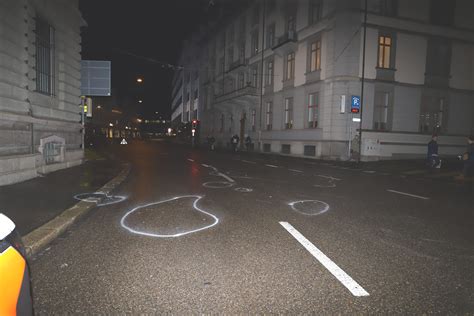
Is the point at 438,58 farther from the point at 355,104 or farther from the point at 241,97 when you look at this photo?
the point at 241,97

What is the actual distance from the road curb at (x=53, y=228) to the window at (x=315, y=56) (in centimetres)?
2240

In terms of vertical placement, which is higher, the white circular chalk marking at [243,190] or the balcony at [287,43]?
the balcony at [287,43]

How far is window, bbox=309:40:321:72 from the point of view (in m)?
24.7

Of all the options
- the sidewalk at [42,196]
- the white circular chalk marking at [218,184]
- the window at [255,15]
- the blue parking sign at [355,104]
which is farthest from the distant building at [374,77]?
the sidewalk at [42,196]

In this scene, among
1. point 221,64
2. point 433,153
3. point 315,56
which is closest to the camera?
point 433,153

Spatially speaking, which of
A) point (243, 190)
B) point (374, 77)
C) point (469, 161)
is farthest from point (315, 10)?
point (243, 190)

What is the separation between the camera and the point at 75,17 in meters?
13.6

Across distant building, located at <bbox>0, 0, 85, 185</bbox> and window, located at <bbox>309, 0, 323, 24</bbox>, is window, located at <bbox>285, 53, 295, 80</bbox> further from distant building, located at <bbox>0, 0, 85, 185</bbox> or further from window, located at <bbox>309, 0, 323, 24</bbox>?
distant building, located at <bbox>0, 0, 85, 185</bbox>

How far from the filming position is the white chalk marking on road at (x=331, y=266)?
3055 millimetres

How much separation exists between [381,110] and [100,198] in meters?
22.5

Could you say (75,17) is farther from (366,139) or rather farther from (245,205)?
(366,139)

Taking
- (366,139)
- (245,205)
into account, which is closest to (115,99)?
(366,139)

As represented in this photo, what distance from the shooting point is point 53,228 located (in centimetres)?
461

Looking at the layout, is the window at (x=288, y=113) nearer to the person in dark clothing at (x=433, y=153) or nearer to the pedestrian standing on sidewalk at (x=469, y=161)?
the person in dark clothing at (x=433, y=153)
